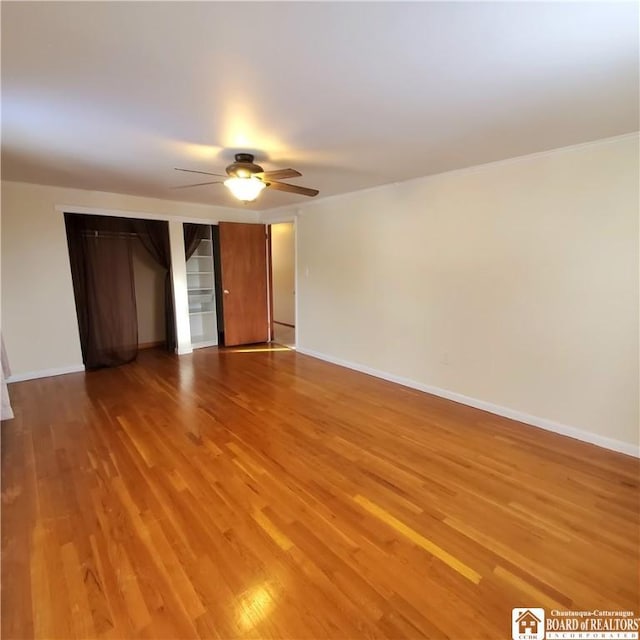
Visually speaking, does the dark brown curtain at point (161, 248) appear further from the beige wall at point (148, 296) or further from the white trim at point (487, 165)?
the white trim at point (487, 165)

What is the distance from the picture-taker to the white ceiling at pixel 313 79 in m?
1.25

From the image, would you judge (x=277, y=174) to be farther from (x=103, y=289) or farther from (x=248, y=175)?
(x=103, y=289)

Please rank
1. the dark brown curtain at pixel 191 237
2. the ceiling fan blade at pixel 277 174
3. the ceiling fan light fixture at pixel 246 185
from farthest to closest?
the dark brown curtain at pixel 191 237
the ceiling fan light fixture at pixel 246 185
the ceiling fan blade at pixel 277 174

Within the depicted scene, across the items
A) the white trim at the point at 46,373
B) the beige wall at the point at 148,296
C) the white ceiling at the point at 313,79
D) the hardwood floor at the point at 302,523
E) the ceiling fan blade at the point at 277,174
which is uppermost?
the white ceiling at the point at 313,79

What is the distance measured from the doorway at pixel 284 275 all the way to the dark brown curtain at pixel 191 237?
184 centimetres

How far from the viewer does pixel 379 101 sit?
1.88m

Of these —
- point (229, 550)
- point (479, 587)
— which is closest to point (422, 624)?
point (479, 587)

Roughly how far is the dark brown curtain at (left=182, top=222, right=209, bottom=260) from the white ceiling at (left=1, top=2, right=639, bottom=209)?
2.50 metres

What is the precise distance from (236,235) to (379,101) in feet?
13.4

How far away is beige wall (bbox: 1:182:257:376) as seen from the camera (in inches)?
152

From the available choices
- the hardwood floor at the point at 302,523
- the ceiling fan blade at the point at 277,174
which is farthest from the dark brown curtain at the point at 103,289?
the ceiling fan blade at the point at 277,174

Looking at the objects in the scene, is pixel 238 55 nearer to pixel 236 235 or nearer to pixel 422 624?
pixel 422 624

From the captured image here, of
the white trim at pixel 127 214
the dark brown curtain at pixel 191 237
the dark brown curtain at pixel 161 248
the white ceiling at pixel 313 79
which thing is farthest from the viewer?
the dark brown curtain at pixel 191 237

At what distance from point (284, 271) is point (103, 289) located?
3.53m
